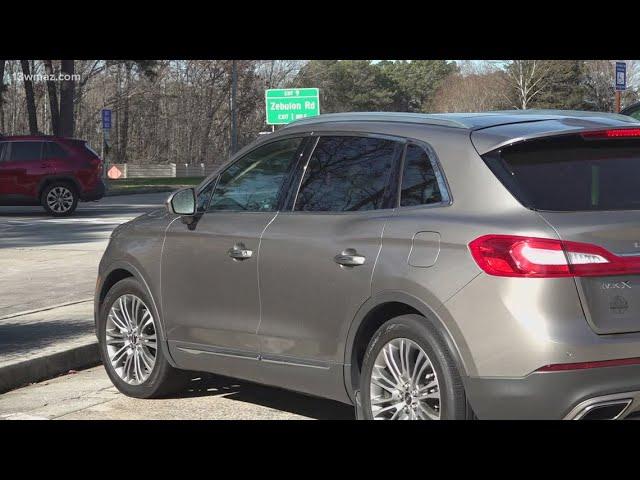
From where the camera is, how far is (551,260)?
187 inches

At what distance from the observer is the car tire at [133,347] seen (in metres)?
7.05

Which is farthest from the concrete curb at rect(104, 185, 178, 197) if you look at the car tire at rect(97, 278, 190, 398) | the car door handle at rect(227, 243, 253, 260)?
the car door handle at rect(227, 243, 253, 260)

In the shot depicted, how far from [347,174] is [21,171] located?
21503mm

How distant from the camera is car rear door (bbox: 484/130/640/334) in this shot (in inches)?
189

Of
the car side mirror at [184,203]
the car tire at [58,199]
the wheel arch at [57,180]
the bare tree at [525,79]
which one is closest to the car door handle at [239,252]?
the car side mirror at [184,203]

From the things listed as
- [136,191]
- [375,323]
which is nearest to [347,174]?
[375,323]

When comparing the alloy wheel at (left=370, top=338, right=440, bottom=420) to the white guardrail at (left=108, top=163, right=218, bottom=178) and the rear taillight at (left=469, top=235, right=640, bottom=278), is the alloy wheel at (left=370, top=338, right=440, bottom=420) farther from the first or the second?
the white guardrail at (left=108, top=163, right=218, bottom=178)

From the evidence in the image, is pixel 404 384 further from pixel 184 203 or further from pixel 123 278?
pixel 123 278

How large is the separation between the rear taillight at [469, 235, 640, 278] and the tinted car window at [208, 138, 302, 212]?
1.81m

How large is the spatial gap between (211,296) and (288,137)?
3.47 feet

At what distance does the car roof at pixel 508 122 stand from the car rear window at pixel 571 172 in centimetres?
5

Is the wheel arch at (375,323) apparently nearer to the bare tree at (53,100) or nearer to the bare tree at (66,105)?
the bare tree at (66,105)

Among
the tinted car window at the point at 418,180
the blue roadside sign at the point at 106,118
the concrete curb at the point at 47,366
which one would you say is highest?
the blue roadside sign at the point at 106,118
